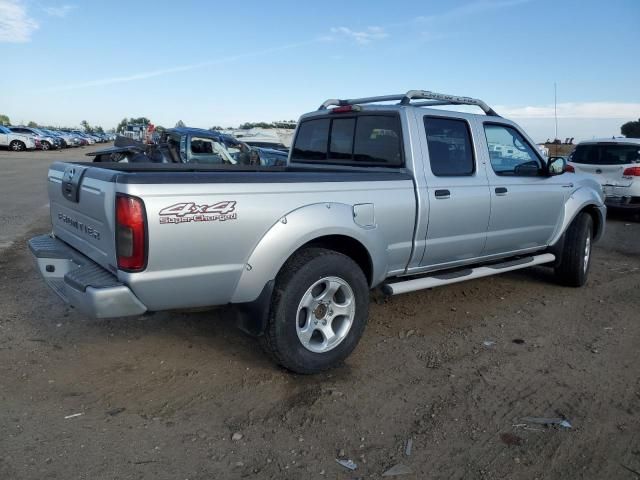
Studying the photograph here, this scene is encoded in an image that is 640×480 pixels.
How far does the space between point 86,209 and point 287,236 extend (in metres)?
1.27

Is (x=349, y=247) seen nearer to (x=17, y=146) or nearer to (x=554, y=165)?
(x=554, y=165)

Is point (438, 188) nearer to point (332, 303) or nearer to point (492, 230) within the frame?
point (492, 230)

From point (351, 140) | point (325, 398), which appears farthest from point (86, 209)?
Answer: point (351, 140)

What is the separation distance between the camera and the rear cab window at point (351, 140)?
4.34 metres

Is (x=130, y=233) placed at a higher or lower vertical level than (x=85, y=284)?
higher

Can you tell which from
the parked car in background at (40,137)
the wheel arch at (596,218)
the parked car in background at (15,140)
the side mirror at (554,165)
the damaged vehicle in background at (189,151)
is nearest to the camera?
the side mirror at (554,165)

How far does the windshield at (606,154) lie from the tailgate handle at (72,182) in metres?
10.7

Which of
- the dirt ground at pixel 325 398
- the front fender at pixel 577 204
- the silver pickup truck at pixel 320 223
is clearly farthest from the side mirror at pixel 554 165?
the dirt ground at pixel 325 398

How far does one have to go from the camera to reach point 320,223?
11.3ft

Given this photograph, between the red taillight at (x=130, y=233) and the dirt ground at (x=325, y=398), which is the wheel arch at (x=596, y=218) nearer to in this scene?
the dirt ground at (x=325, y=398)

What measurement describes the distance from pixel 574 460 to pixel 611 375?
1.27 metres

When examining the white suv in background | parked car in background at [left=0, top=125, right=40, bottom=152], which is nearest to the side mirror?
the white suv in background

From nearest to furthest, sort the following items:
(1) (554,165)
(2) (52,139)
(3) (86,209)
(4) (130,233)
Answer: (4) (130,233) → (3) (86,209) → (1) (554,165) → (2) (52,139)

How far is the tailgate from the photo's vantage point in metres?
2.99
